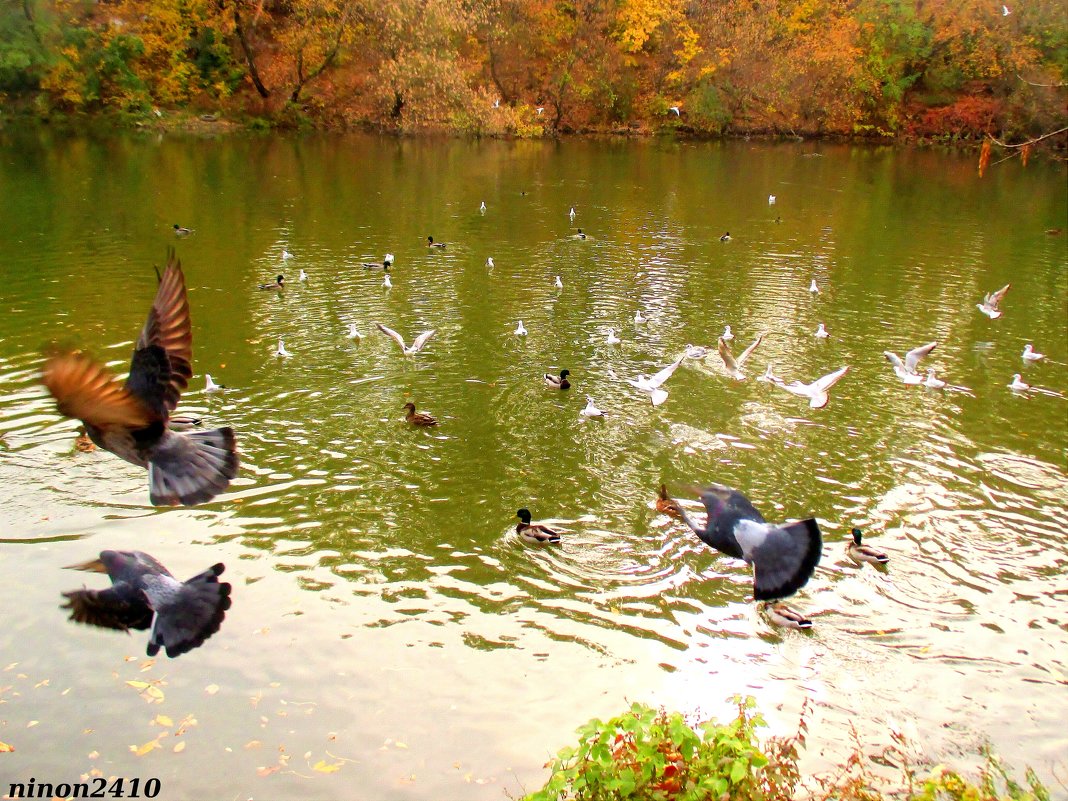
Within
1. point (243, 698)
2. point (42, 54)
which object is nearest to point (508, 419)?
point (243, 698)

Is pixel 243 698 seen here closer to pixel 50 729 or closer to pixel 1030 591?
pixel 50 729

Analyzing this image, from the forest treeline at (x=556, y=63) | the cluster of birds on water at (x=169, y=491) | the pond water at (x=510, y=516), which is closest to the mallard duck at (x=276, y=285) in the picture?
the pond water at (x=510, y=516)

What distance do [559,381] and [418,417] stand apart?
7.38 ft

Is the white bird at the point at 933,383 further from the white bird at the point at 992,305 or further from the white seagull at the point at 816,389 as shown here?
the white bird at the point at 992,305

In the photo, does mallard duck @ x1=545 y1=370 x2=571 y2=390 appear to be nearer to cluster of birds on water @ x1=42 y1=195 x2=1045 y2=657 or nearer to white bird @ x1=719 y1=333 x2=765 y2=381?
white bird @ x1=719 y1=333 x2=765 y2=381

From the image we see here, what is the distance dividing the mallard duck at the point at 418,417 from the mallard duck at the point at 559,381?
191cm

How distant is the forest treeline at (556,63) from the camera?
45531 mm

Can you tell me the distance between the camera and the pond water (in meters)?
5.90

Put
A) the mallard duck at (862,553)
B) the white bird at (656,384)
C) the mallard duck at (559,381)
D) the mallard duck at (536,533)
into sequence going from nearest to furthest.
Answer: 1. the mallard duck at (862,553)
2. the mallard duck at (536,533)
3. the white bird at (656,384)
4. the mallard duck at (559,381)

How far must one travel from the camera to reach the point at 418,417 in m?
10.4

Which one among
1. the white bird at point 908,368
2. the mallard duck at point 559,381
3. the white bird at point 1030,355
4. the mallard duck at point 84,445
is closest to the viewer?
the mallard duck at point 84,445

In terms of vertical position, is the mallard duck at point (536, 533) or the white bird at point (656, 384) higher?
the white bird at point (656, 384)

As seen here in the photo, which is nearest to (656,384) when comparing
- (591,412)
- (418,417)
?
(591,412)

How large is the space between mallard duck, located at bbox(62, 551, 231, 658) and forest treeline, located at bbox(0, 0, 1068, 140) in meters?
43.0
